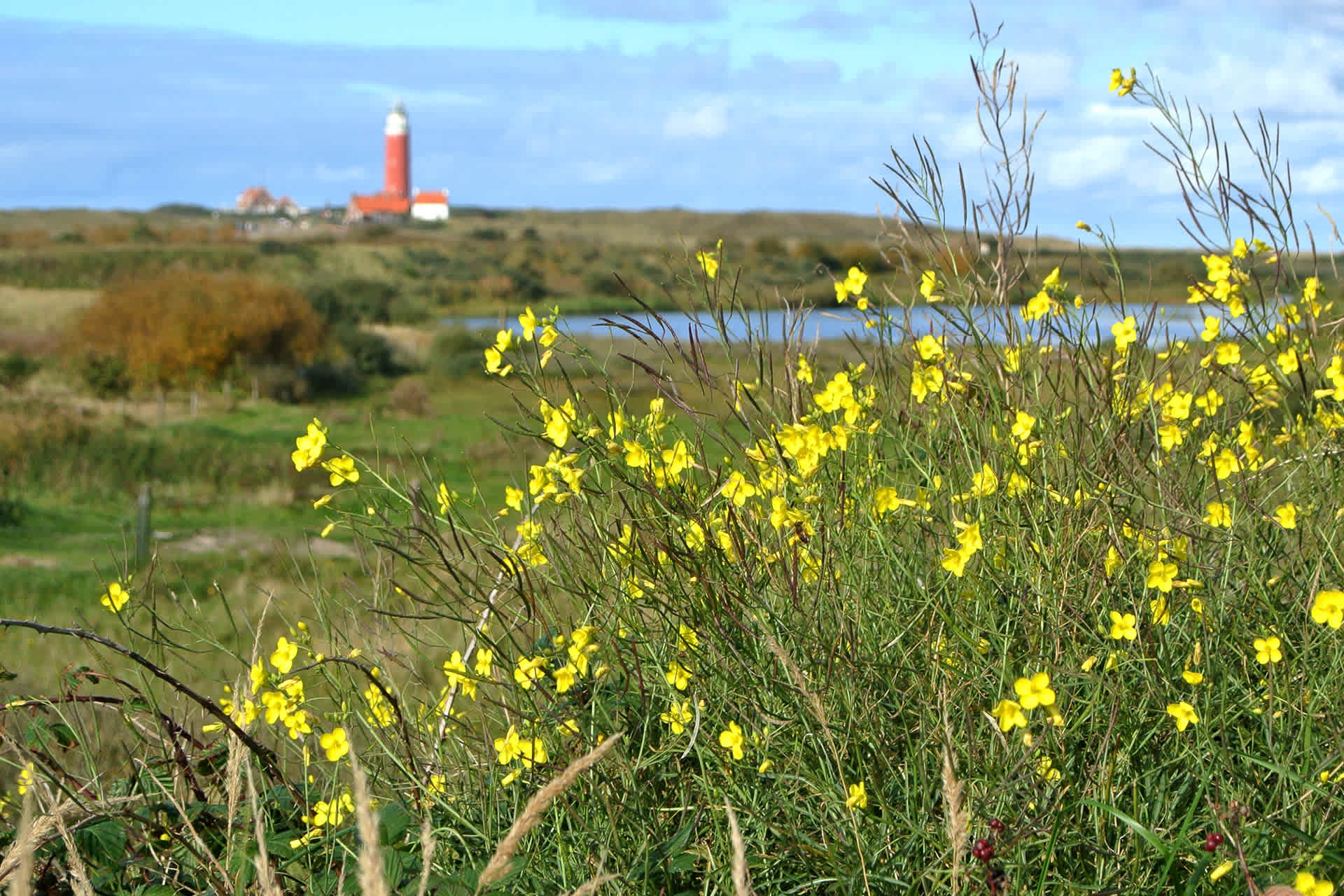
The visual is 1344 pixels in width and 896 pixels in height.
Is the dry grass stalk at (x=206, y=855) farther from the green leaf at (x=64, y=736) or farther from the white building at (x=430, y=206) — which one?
the white building at (x=430, y=206)

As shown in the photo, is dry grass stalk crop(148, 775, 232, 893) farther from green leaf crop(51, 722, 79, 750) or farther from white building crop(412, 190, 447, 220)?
white building crop(412, 190, 447, 220)

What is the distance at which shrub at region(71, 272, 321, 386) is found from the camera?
2744cm

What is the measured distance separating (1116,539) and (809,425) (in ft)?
1.90

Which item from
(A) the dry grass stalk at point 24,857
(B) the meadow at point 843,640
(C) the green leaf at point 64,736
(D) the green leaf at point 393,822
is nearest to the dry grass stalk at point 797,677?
(B) the meadow at point 843,640

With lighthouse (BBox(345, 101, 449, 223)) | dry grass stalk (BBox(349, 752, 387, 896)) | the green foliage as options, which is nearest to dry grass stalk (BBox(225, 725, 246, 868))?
dry grass stalk (BBox(349, 752, 387, 896))

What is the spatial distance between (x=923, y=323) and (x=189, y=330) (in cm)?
2821

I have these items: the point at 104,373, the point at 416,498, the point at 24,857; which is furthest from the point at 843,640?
the point at 104,373

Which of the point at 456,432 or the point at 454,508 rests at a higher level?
the point at 454,508

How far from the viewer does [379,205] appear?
82.8 meters

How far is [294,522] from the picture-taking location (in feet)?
49.8

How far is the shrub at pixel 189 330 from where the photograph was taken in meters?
27.4

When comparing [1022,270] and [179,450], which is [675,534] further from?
[179,450]

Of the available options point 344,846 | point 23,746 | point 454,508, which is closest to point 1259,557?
point 454,508

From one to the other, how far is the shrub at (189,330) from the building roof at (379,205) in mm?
51747
